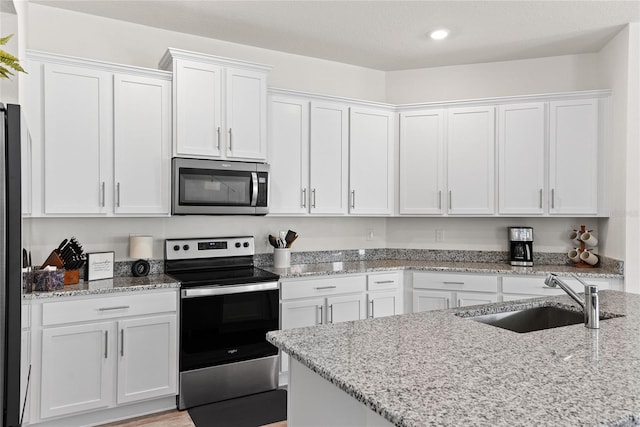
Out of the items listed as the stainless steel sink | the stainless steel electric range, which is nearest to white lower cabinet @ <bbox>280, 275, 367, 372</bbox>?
the stainless steel electric range

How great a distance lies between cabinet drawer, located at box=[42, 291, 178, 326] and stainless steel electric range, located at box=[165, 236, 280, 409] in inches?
5.0

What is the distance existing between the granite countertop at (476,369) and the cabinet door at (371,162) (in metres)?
2.22

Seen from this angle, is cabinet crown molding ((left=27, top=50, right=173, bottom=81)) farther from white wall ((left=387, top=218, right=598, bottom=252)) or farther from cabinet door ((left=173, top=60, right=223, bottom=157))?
white wall ((left=387, top=218, right=598, bottom=252))

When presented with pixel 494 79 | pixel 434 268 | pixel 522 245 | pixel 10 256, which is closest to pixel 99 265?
pixel 10 256

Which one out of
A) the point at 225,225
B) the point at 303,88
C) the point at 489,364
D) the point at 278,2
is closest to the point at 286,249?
the point at 225,225

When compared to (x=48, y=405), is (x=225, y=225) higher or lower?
higher

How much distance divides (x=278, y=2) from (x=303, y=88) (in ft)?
3.60

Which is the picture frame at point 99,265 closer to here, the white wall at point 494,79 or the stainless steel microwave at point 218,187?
the stainless steel microwave at point 218,187

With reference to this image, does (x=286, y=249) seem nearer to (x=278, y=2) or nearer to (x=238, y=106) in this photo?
(x=238, y=106)

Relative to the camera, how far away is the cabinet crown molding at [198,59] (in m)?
3.15

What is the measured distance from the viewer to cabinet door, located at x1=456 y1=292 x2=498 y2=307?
3.74m

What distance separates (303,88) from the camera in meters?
4.14

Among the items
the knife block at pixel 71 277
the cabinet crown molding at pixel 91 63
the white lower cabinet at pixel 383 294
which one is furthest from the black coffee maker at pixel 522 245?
the knife block at pixel 71 277

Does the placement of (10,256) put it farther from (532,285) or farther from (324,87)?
(532,285)
